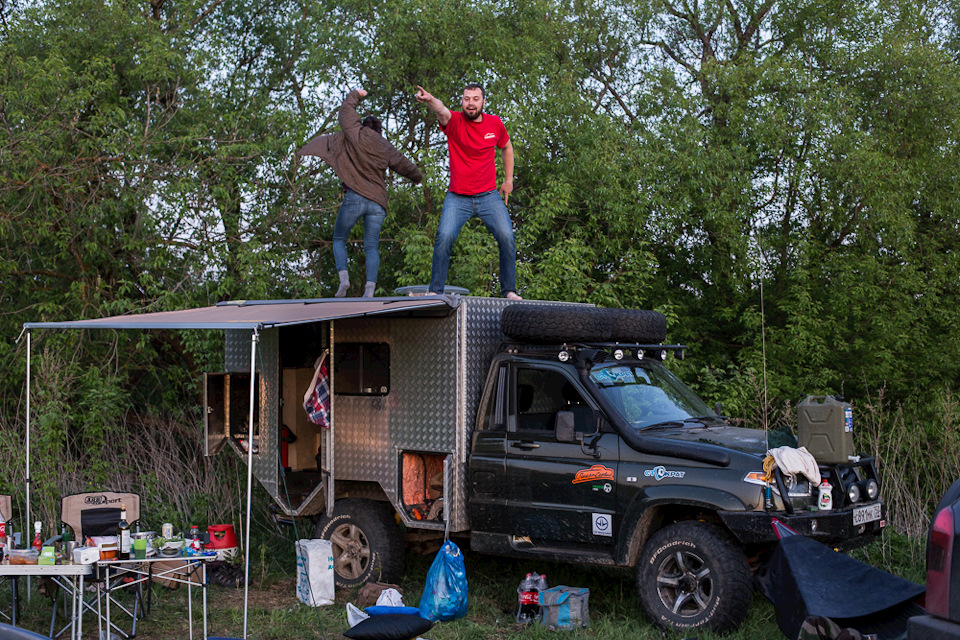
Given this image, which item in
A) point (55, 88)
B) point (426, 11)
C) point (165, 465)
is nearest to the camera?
point (165, 465)

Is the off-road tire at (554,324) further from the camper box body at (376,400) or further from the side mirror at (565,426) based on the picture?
the side mirror at (565,426)

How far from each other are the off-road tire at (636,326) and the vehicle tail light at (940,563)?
391 centimetres

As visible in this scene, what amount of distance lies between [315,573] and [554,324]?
9.18ft

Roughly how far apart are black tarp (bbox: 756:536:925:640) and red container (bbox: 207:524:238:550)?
5045 mm

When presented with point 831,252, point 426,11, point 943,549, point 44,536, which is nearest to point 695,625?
point 943,549

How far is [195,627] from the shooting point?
24.7ft

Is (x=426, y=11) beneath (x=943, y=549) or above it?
above

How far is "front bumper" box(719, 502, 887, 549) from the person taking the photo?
21.2 feet

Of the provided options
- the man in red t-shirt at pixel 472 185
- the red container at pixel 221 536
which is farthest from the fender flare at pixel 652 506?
the red container at pixel 221 536

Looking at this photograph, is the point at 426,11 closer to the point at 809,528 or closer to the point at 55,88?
the point at 55,88

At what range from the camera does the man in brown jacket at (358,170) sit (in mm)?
9305

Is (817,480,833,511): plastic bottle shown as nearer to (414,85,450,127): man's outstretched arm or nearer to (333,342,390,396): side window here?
(333,342,390,396): side window

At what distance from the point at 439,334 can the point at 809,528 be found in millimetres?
3125

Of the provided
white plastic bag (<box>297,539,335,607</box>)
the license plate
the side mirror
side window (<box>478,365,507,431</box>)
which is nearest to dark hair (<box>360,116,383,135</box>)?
side window (<box>478,365,507,431</box>)
